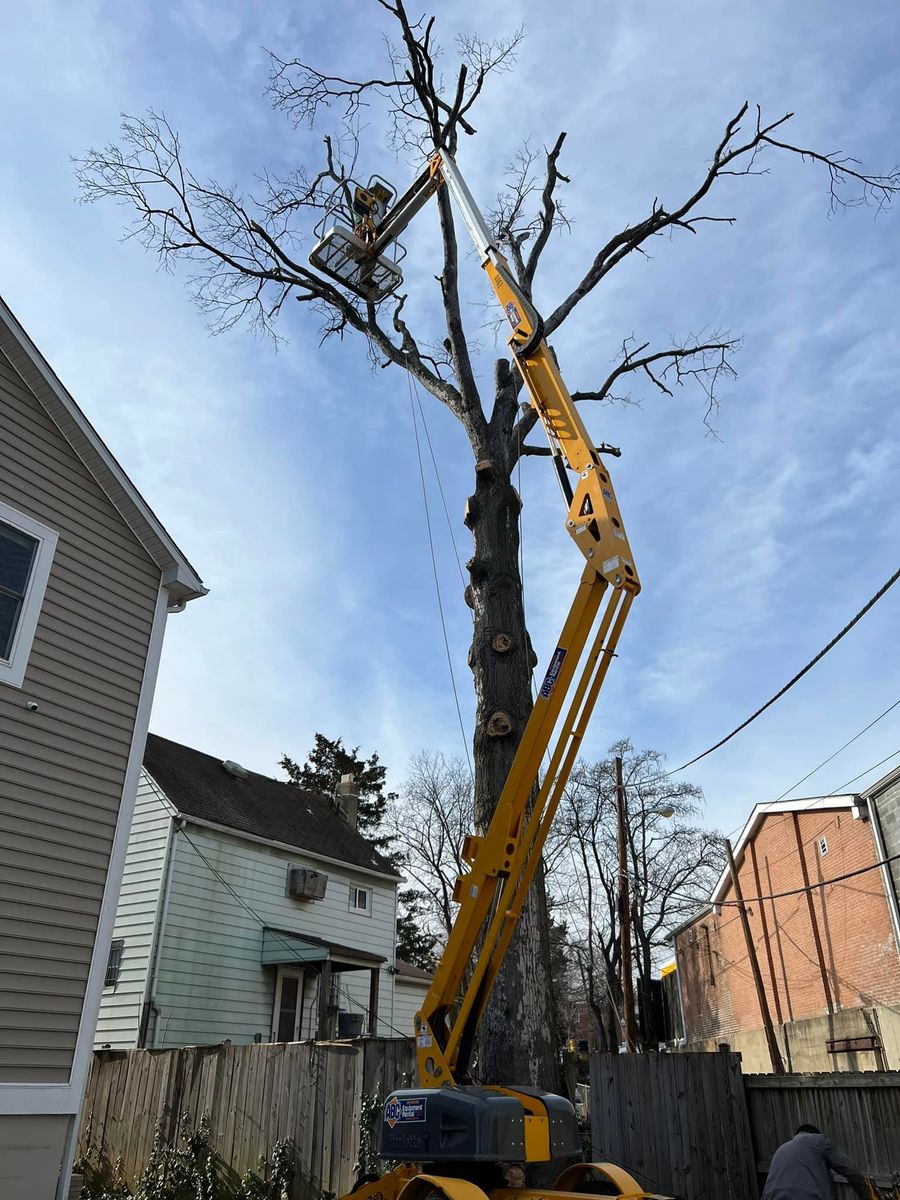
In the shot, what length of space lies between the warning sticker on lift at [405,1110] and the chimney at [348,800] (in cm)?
1784

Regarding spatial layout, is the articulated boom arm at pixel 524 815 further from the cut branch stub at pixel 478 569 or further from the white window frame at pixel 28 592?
the white window frame at pixel 28 592

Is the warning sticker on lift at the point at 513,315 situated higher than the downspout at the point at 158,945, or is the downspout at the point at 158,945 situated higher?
the warning sticker on lift at the point at 513,315

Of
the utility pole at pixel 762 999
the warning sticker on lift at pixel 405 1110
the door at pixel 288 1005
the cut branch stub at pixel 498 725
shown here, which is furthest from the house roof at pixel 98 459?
the utility pole at pixel 762 999

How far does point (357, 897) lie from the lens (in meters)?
19.5

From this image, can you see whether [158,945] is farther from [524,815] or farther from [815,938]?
[815,938]

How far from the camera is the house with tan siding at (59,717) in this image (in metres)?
6.88

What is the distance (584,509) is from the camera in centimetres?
626

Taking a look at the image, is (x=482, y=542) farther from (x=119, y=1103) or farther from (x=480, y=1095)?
(x=119, y=1103)

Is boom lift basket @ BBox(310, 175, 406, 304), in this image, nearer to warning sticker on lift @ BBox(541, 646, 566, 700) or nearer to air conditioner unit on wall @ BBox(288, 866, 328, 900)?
warning sticker on lift @ BBox(541, 646, 566, 700)

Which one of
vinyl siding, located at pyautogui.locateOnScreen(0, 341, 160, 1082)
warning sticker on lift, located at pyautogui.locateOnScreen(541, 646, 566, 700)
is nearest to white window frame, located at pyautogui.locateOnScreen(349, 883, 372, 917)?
vinyl siding, located at pyautogui.locateOnScreen(0, 341, 160, 1082)

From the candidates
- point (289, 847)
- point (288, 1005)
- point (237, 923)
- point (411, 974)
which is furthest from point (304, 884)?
point (411, 974)

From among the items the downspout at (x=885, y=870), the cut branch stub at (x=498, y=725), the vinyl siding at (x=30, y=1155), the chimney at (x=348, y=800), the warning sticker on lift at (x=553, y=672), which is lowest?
the vinyl siding at (x=30, y=1155)

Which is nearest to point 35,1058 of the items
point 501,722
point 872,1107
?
point 501,722

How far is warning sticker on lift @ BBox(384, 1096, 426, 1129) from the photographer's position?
16.3 feet
